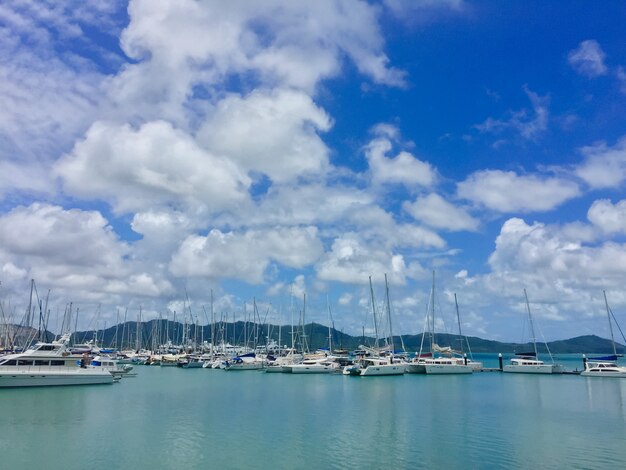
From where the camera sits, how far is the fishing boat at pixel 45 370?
5897cm

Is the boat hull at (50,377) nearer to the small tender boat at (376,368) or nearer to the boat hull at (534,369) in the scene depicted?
the small tender boat at (376,368)

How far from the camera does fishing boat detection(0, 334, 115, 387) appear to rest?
58969 mm

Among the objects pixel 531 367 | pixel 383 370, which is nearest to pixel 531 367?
pixel 531 367

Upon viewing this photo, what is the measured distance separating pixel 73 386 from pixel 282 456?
45.6m

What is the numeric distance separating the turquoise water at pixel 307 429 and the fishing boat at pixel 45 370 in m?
1.89

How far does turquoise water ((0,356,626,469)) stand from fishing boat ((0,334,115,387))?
1.89 m

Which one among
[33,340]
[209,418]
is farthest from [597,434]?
[33,340]

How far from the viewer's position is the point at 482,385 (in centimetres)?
7450

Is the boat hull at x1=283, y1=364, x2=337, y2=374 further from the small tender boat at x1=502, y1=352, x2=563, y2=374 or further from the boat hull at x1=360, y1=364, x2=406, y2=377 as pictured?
the small tender boat at x1=502, y1=352, x2=563, y2=374

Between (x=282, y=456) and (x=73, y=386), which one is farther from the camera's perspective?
(x=73, y=386)

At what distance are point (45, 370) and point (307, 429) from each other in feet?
134

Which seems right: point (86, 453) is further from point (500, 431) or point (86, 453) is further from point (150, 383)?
point (150, 383)

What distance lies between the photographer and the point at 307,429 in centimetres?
3675

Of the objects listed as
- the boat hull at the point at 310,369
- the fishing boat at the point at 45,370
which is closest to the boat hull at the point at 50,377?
the fishing boat at the point at 45,370
